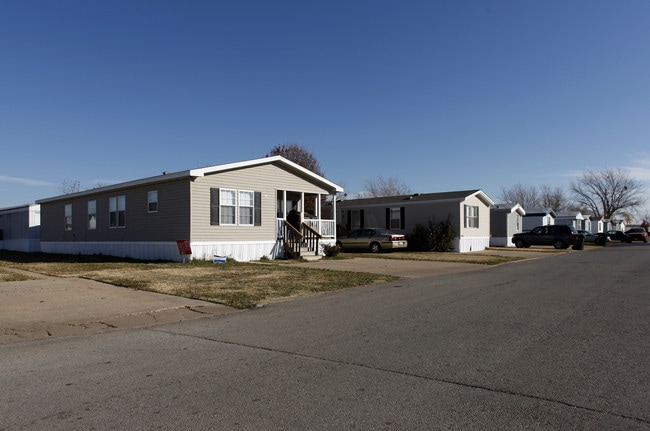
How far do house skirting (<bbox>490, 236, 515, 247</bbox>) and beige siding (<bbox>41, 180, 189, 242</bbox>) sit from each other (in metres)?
28.2

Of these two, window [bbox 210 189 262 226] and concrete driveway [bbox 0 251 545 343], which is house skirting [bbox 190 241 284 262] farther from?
concrete driveway [bbox 0 251 545 343]

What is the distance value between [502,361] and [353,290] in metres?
6.42

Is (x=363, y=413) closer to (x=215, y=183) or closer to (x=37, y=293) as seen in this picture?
(x=37, y=293)

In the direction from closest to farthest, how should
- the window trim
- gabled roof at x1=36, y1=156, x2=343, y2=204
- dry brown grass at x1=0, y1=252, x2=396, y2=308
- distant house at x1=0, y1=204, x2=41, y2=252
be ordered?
dry brown grass at x1=0, y1=252, x2=396, y2=308 → gabled roof at x1=36, y1=156, x2=343, y2=204 → the window trim → distant house at x1=0, y1=204, x2=41, y2=252

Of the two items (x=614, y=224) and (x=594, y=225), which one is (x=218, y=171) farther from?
(x=614, y=224)

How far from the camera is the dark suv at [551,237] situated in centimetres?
3459

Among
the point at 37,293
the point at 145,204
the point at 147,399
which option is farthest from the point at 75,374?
the point at 145,204

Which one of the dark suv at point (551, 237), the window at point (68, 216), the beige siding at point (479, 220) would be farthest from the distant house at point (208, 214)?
the dark suv at point (551, 237)

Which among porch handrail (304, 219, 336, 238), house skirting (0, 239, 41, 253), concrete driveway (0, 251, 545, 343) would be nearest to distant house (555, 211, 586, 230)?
porch handrail (304, 219, 336, 238)

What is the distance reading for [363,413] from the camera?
4043 mm

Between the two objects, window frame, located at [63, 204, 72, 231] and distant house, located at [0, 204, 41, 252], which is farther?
distant house, located at [0, 204, 41, 252]

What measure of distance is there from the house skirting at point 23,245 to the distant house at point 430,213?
1957 centimetres

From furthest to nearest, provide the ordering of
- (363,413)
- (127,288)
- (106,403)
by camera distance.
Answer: (127,288) < (106,403) < (363,413)

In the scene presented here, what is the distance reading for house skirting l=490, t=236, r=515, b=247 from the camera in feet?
128
